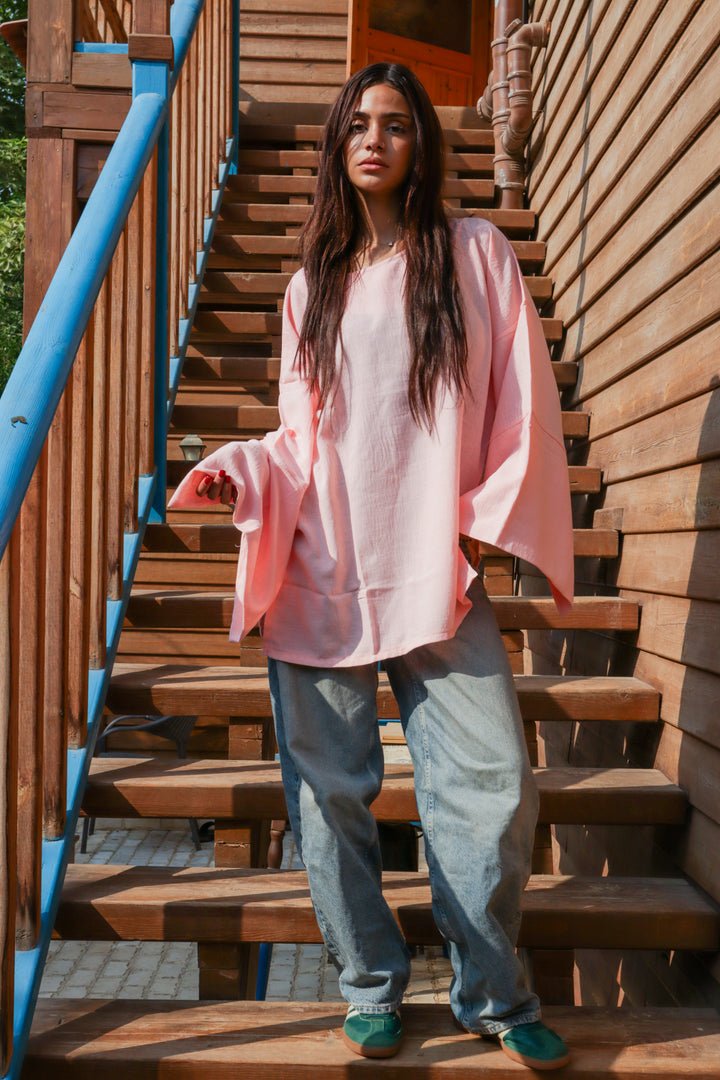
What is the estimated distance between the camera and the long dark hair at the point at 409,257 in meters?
1.42

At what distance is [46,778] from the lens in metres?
1.65

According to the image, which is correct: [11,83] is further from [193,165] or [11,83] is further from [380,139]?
[380,139]

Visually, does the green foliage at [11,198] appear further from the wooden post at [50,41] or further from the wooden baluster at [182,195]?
the wooden baluster at [182,195]

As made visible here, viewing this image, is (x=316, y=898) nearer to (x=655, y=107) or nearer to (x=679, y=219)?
(x=679, y=219)

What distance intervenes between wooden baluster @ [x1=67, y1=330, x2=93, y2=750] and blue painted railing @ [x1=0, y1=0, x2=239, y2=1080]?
6cm

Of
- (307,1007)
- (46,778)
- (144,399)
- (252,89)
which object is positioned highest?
(252,89)

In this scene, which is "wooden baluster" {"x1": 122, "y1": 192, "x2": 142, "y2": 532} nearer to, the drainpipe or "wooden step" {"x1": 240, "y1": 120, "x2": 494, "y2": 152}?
the drainpipe

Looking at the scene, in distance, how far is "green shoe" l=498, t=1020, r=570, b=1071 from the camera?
4.54 feet

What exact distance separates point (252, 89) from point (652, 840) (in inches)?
217

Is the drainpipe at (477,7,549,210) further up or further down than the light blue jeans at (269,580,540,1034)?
further up

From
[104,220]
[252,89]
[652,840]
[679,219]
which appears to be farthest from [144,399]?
[252,89]

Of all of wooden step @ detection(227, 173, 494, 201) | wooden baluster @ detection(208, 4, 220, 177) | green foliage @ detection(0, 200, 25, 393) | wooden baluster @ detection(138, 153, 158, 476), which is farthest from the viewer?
green foliage @ detection(0, 200, 25, 393)

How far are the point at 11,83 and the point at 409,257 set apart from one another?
13.4 metres

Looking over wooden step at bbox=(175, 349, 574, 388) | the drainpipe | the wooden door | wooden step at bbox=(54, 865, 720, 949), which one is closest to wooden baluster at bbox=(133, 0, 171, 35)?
wooden step at bbox=(175, 349, 574, 388)
